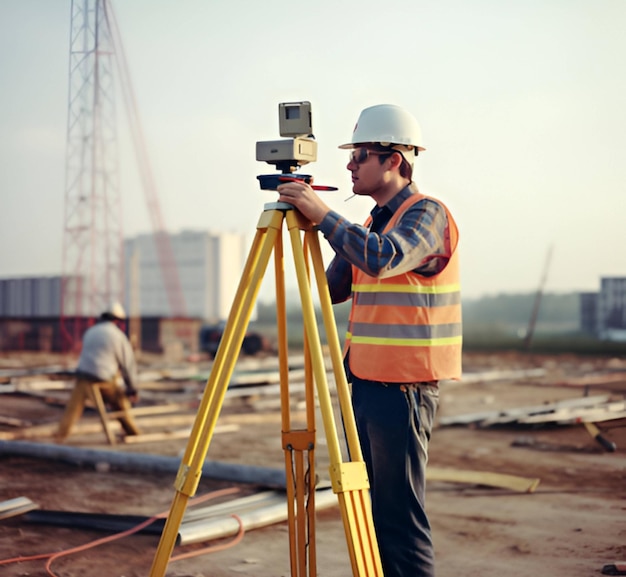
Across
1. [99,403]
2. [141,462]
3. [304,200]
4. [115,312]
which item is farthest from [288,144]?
[115,312]

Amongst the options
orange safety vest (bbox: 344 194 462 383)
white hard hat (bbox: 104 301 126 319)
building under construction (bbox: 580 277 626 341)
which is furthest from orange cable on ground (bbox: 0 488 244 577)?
building under construction (bbox: 580 277 626 341)

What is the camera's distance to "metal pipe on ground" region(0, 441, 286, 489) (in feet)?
19.7

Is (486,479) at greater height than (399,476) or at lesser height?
lesser

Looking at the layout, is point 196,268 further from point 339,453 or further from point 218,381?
point 339,453

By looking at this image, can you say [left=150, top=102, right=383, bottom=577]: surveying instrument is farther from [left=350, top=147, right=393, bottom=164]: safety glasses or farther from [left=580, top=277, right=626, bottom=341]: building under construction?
[left=580, top=277, right=626, bottom=341]: building under construction

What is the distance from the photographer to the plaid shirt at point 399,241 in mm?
2646

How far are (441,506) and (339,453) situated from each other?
134 inches

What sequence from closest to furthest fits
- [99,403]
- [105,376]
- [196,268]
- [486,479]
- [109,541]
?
1. [109,541]
2. [486,479]
3. [99,403]
4. [105,376]
5. [196,268]

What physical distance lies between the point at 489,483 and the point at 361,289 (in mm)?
3944

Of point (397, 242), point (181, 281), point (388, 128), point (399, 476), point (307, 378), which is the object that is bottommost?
point (181, 281)

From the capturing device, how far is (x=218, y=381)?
282 centimetres

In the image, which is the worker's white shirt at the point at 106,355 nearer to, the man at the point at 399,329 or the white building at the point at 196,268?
the man at the point at 399,329

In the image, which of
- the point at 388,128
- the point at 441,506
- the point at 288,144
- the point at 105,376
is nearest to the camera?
the point at 288,144

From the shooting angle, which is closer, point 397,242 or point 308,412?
point 397,242
